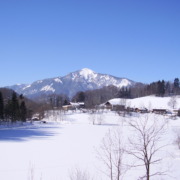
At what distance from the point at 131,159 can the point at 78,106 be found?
111460 mm

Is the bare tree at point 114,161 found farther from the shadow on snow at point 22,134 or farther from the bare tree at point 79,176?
the shadow on snow at point 22,134

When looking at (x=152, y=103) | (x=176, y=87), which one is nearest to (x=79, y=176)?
(x=152, y=103)

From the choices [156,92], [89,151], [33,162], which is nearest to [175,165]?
[89,151]

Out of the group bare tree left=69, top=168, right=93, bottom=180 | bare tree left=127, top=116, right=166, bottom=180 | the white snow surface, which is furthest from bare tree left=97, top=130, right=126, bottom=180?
the white snow surface

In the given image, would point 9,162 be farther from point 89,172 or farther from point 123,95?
point 123,95

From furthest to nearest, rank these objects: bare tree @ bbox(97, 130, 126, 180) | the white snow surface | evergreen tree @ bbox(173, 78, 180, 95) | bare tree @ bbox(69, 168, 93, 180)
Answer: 1. evergreen tree @ bbox(173, 78, 180, 95)
2. the white snow surface
3. bare tree @ bbox(69, 168, 93, 180)
4. bare tree @ bbox(97, 130, 126, 180)

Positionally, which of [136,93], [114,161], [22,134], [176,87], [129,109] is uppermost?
[176,87]

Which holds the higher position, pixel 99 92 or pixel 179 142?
pixel 99 92

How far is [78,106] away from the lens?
138m

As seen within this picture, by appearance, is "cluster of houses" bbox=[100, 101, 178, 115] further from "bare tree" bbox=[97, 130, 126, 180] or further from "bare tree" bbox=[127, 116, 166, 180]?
"bare tree" bbox=[127, 116, 166, 180]

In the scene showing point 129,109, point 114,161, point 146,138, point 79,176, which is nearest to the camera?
point 146,138

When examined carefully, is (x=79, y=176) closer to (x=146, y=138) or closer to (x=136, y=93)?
(x=146, y=138)

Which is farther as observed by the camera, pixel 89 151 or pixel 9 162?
pixel 89 151

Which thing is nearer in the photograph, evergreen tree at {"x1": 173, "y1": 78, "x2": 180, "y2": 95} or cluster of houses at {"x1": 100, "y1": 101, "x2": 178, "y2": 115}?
cluster of houses at {"x1": 100, "y1": 101, "x2": 178, "y2": 115}
